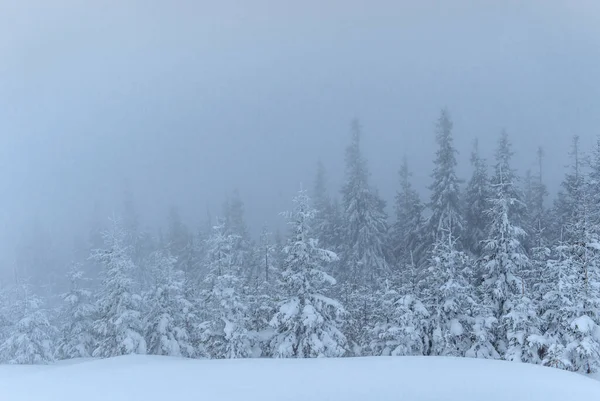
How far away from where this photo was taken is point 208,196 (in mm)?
170750

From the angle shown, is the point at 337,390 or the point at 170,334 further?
the point at 170,334

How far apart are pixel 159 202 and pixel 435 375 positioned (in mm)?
181233

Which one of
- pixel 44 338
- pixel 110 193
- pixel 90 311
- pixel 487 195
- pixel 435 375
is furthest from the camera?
pixel 110 193

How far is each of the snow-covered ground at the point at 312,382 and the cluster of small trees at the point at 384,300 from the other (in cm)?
882

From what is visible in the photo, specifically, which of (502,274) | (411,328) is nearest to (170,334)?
(411,328)

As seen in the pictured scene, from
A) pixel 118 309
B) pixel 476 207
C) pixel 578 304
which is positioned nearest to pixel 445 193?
pixel 476 207

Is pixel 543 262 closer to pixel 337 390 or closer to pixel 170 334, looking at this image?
pixel 337 390

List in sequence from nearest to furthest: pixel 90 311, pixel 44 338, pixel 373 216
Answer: pixel 44 338, pixel 90 311, pixel 373 216

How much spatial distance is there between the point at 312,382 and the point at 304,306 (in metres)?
10.5

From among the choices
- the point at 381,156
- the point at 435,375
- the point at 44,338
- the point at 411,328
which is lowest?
the point at 44,338

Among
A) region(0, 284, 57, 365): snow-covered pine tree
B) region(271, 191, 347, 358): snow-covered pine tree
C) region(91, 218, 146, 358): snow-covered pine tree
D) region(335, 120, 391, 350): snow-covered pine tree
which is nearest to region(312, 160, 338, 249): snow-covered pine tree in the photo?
region(335, 120, 391, 350): snow-covered pine tree

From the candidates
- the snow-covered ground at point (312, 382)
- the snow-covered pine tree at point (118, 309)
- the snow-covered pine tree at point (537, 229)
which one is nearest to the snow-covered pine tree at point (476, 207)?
the snow-covered pine tree at point (537, 229)

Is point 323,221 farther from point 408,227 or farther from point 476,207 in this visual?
point 476,207

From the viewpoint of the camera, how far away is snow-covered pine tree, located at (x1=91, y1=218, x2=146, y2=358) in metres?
23.1
